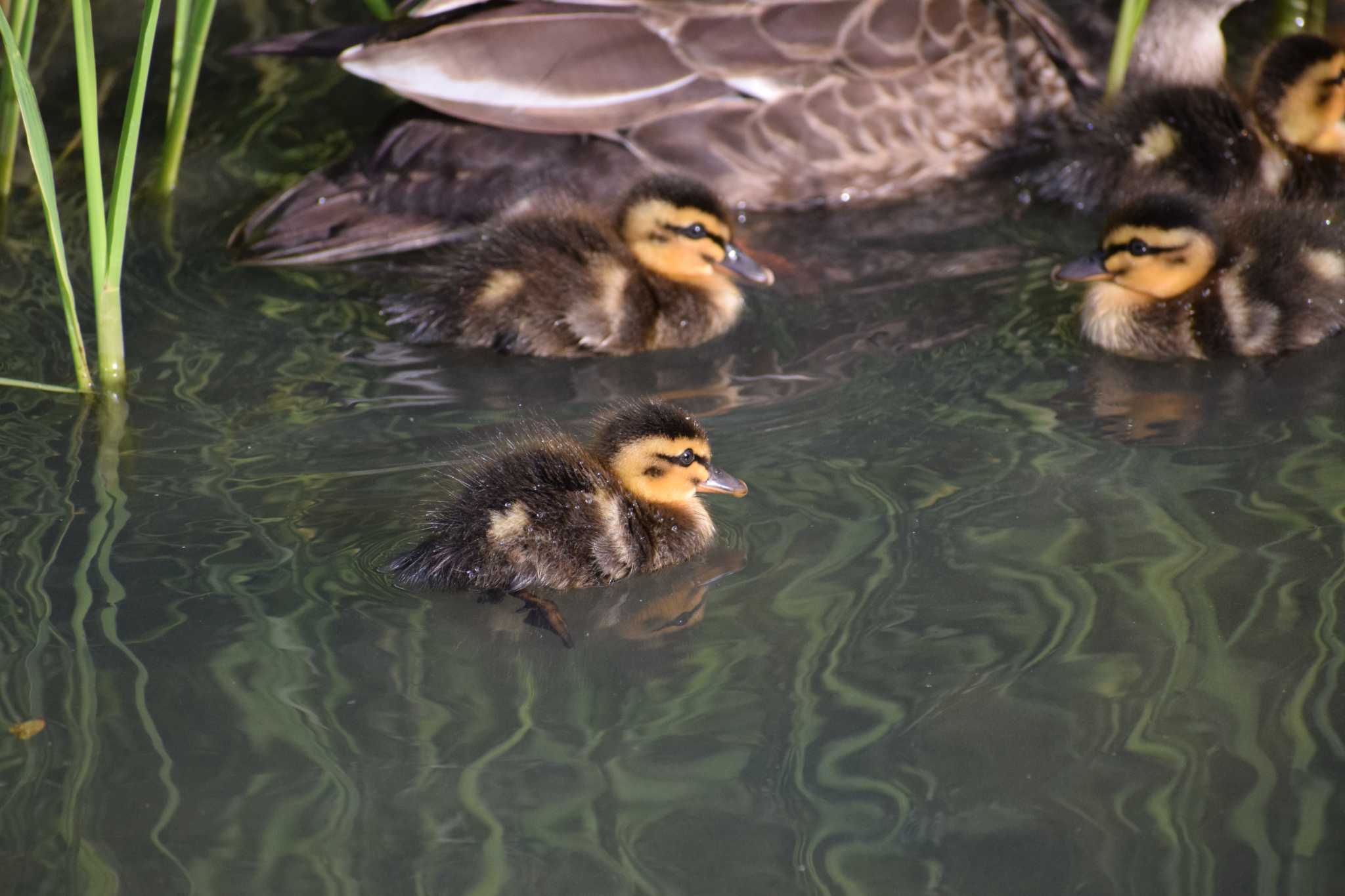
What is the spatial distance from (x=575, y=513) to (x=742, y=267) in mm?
1084

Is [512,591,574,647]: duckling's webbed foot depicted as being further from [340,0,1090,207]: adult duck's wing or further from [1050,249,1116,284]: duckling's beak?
[340,0,1090,207]: adult duck's wing

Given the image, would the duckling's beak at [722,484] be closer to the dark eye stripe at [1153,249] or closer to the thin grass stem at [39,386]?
the dark eye stripe at [1153,249]

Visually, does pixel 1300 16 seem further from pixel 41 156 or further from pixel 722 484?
pixel 41 156

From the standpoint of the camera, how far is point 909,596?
246cm

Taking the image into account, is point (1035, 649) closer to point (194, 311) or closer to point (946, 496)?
point (946, 496)

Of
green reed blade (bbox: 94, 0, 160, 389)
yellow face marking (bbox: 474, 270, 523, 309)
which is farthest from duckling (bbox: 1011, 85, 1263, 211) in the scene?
green reed blade (bbox: 94, 0, 160, 389)

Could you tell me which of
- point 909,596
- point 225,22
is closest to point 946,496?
point 909,596

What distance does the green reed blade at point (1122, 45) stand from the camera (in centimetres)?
380

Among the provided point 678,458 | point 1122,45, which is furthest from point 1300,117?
point 678,458

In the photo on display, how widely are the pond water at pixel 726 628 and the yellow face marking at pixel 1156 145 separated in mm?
554

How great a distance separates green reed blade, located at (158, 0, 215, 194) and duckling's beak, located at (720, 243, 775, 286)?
122cm

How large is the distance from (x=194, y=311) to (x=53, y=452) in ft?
2.02

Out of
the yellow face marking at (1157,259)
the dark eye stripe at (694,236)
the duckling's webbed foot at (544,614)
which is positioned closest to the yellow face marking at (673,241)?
the dark eye stripe at (694,236)

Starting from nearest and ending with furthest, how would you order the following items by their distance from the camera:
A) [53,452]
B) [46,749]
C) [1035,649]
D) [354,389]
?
[46,749] → [1035,649] → [53,452] → [354,389]
